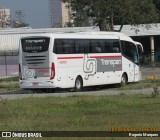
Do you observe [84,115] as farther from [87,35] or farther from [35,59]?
[87,35]

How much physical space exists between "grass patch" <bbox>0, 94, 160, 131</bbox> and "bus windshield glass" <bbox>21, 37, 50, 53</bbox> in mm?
9908

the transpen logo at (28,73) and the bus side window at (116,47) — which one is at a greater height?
the bus side window at (116,47)

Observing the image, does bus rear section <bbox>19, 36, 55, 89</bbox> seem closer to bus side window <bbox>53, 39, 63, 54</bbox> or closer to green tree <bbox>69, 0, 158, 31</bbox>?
bus side window <bbox>53, 39, 63, 54</bbox>

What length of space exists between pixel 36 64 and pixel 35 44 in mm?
1101

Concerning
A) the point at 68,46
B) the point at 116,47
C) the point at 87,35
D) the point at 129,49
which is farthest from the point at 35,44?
the point at 129,49

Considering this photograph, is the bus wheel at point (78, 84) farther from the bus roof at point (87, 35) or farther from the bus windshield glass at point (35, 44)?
the bus windshield glass at point (35, 44)

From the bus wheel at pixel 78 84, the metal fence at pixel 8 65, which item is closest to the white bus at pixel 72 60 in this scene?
the bus wheel at pixel 78 84

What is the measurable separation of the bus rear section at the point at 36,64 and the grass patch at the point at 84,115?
31.6 ft

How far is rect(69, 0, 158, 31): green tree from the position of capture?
1778 inches

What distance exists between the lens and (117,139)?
9.11 metres

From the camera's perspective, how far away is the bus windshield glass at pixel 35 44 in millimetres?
28734

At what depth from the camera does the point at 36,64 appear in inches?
1142

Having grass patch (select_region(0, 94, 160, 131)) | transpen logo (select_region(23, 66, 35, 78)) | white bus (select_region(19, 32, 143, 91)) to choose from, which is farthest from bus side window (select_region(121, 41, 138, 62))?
grass patch (select_region(0, 94, 160, 131))

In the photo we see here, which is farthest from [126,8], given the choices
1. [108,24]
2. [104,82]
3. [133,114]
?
[133,114]
